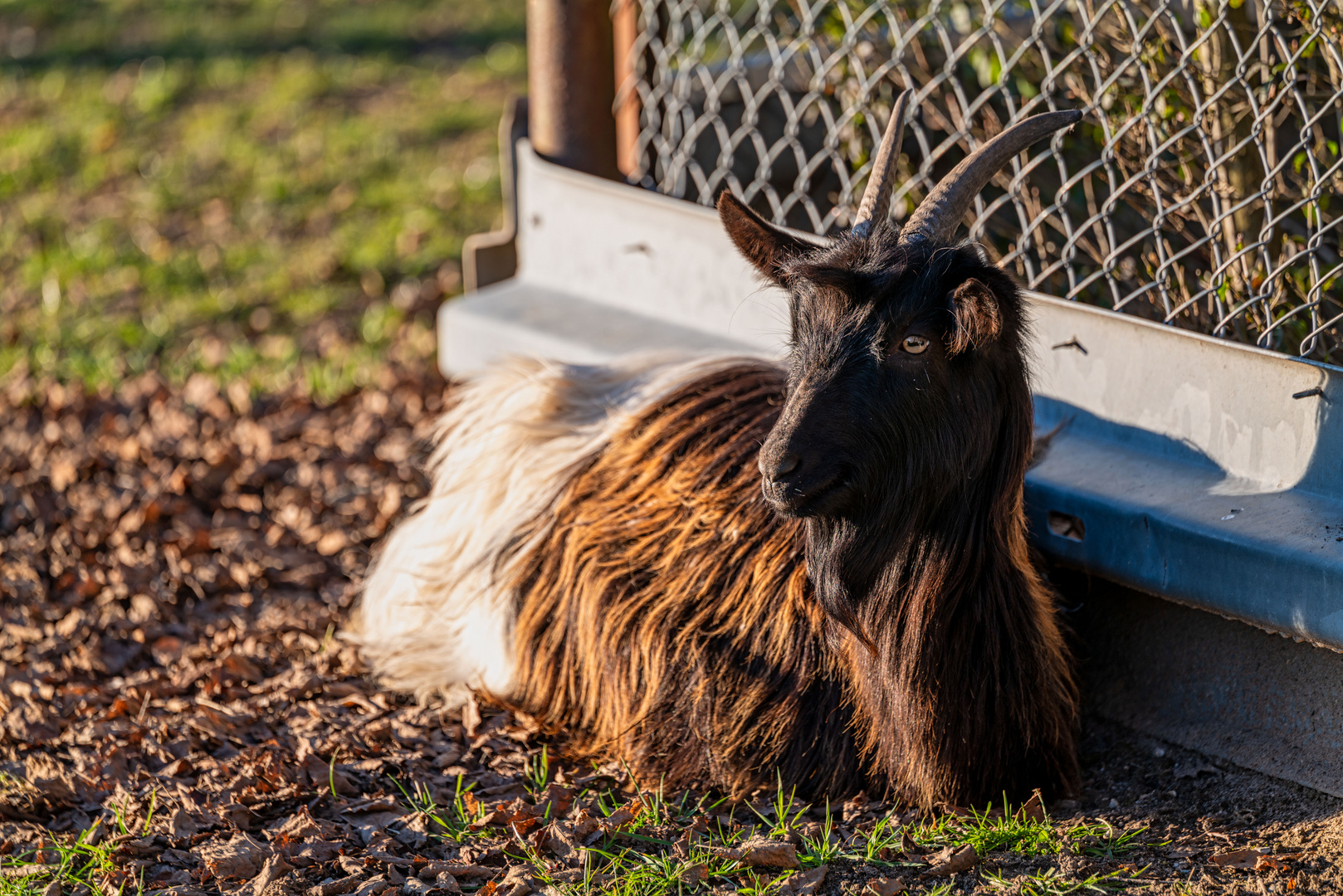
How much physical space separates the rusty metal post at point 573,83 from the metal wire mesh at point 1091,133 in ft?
0.38

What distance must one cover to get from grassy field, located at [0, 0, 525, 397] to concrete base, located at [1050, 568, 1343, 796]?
3618 millimetres

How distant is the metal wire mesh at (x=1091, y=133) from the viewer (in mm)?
3352

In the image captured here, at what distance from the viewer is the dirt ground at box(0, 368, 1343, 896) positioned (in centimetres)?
291

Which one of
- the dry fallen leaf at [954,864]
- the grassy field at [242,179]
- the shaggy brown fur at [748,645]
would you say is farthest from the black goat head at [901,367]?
the grassy field at [242,179]

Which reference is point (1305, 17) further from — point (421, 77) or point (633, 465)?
point (421, 77)

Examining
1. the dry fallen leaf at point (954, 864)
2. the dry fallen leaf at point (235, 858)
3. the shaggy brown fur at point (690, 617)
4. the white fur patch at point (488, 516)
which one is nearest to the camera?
the dry fallen leaf at point (954, 864)

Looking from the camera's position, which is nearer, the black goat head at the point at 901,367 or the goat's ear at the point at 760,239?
the black goat head at the point at 901,367

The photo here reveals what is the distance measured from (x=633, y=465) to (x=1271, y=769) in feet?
5.56

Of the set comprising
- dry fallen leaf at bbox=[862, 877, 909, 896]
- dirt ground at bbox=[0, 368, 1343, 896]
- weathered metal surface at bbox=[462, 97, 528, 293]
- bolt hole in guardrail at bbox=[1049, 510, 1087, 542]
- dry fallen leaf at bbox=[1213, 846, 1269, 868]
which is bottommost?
dirt ground at bbox=[0, 368, 1343, 896]

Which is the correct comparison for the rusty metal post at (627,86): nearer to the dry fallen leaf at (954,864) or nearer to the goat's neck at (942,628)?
the goat's neck at (942,628)

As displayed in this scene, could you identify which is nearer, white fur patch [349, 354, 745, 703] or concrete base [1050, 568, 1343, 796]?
concrete base [1050, 568, 1343, 796]

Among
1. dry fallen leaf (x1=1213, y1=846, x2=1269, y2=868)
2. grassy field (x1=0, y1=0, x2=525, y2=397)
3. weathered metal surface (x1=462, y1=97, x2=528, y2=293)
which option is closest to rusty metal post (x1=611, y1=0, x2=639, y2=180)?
weathered metal surface (x1=462, y1=97, x2=528, y2=293)

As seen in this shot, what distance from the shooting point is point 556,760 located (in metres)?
3.53

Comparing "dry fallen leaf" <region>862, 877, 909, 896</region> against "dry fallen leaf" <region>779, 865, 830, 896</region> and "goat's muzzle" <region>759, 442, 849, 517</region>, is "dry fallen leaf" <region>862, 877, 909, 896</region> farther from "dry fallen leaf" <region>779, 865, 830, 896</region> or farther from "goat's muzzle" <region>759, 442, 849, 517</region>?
"goat's muzzle" <region>759, 442, 849, 517</region>
